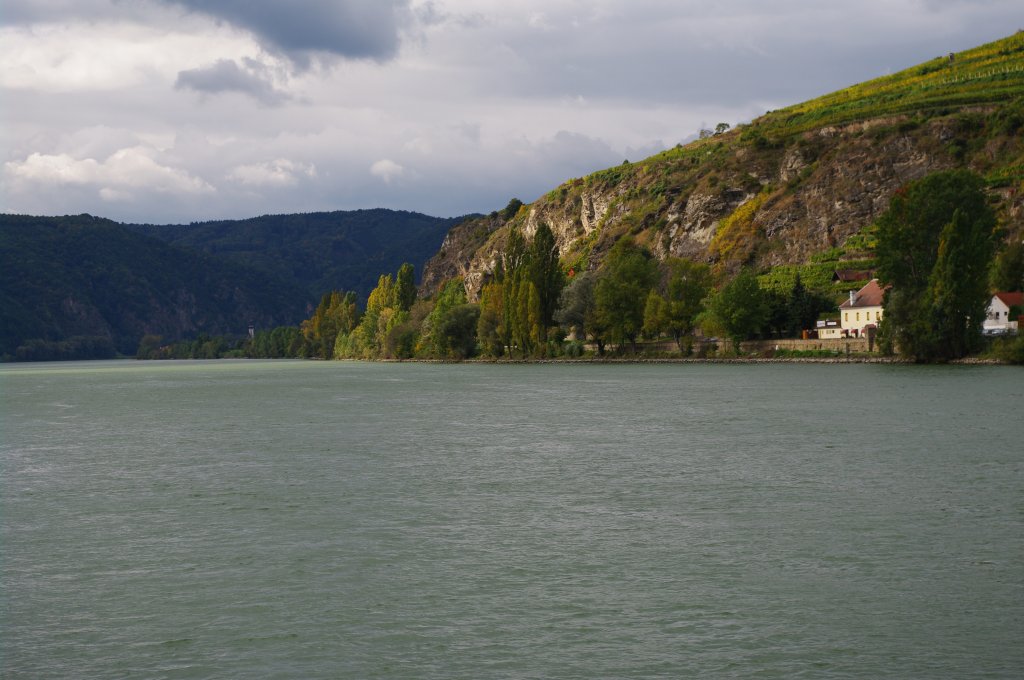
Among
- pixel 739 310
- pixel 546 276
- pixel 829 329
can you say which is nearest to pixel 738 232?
pixel 546 276

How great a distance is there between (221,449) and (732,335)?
84406 millimetres

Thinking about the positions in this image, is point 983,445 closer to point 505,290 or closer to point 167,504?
point 167,504

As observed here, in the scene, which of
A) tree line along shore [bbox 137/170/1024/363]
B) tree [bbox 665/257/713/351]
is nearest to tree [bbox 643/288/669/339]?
tree line along shore [bbox 137/170/1024/363]

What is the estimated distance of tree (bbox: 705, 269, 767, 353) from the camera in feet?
368

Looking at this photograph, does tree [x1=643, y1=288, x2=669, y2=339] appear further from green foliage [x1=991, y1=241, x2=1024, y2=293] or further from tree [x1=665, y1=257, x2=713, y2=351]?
green foliage [x1=991, y1=241, x2=1024, y2=293]

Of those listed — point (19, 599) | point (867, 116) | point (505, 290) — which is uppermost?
point (867, 116)

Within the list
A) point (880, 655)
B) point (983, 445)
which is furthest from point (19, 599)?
point (983, 445)

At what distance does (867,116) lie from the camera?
163750 millimetres

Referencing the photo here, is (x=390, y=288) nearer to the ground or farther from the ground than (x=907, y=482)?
farther from the ground

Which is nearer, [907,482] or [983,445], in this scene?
[907,482]

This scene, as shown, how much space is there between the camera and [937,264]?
276 feet

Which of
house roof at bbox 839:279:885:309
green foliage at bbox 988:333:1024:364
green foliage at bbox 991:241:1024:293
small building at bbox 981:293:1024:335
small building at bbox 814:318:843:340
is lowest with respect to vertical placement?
green foliage at bbox 988:333:1024:364

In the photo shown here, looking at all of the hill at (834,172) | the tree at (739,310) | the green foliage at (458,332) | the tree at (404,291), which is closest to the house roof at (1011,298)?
the hill at (834,172)

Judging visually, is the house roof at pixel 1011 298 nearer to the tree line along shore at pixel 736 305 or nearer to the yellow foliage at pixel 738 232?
the tree line along shore at pixel 736 305
